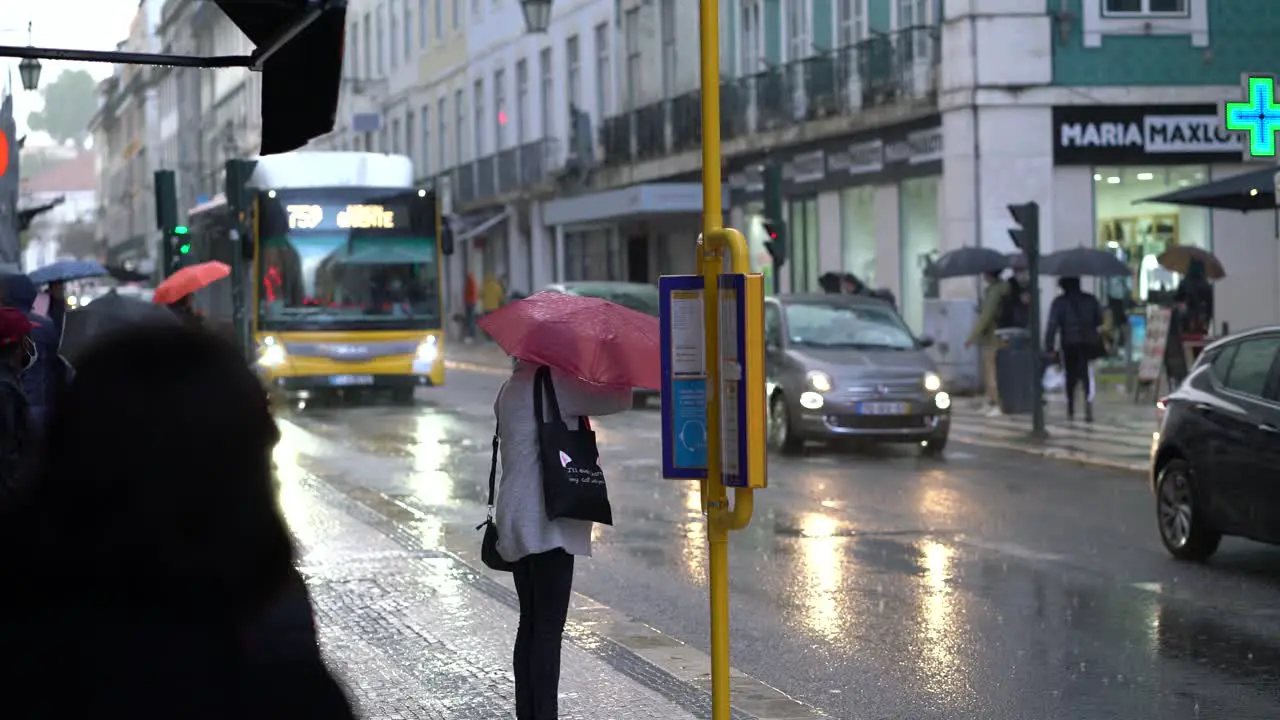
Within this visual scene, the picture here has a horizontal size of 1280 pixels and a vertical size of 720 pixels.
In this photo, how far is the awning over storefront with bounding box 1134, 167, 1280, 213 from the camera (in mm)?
20250

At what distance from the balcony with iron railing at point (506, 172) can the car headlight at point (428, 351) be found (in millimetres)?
23641

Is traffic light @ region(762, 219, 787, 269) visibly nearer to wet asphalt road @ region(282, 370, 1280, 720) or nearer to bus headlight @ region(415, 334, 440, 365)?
bus headlight @ region(415, 334, 440, 365)

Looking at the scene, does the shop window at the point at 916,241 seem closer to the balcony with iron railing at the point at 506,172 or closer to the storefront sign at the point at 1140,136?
the storefront sign at the point at 1140,136

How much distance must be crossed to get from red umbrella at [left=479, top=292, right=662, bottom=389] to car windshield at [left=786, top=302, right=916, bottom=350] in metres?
14.2

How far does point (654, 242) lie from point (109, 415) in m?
44.6

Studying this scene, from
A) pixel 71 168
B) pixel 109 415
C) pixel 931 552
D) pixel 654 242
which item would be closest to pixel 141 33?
pixel 71 168

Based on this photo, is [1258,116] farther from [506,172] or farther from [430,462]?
[506,172]

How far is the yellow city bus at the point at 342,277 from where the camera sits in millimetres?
28125

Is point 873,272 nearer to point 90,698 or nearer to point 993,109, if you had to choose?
point 993,109

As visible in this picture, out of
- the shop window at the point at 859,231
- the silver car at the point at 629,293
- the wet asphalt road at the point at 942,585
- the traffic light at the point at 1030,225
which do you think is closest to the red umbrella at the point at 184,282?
the wet asphalt road at the point at 942,585

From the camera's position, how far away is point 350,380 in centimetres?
2817

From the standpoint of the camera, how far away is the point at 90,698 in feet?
9.15

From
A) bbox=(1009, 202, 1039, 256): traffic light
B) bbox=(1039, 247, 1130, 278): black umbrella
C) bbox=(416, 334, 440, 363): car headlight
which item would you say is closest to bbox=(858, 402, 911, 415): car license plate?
bbox=(1009, 202, 1039, 256): traffic light

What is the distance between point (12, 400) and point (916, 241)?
25.8 metres
